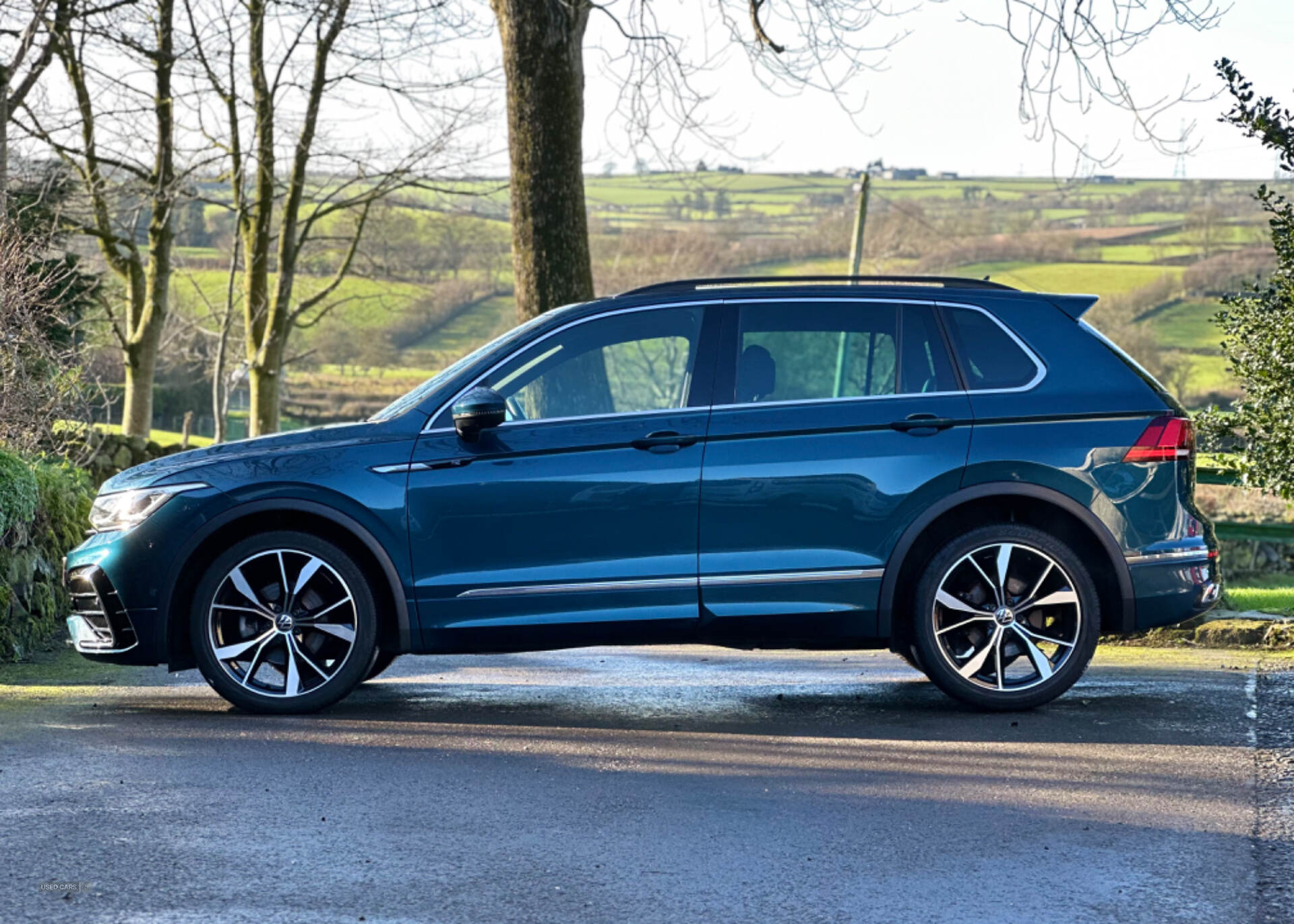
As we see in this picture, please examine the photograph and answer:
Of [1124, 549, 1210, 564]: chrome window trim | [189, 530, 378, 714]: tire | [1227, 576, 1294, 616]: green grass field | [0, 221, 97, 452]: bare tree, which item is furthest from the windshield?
[1227, 576, 1294, 616]: green grass field

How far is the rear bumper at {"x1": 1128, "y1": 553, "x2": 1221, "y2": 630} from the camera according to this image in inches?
283

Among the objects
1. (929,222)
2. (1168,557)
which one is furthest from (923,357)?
(929,222)

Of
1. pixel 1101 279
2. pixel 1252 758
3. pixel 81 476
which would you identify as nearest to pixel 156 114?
pixel 81 476

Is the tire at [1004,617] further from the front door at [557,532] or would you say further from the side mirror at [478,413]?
the side mirror at [478,413]

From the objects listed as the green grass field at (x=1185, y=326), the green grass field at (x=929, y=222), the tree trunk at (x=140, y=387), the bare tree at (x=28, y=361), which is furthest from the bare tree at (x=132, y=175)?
the green grass field at (x=1185, y=326)

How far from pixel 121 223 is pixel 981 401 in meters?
23.1

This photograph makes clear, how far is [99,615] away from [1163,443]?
479cm

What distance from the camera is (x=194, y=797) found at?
5.61m

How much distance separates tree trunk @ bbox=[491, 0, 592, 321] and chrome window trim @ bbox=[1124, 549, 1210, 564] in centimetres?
670

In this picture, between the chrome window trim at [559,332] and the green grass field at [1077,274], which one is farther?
the green grass field at [1077,274]

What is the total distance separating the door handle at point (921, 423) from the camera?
7121 mm

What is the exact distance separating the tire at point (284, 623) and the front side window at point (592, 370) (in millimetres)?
1074

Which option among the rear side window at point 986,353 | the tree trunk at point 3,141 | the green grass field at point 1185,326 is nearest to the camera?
the rear side window at point 986,353

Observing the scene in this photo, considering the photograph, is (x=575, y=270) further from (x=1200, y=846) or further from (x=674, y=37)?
(x=1200, y=846)
